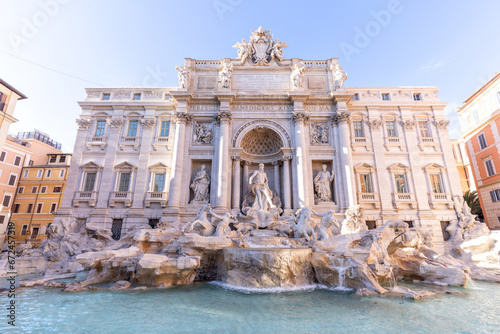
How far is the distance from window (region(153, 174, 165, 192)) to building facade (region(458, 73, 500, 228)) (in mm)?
26972

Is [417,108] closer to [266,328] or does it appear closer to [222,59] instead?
[222,59]

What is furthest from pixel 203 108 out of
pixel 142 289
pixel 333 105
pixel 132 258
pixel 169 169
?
pixel 142 289

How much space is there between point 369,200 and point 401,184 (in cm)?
309

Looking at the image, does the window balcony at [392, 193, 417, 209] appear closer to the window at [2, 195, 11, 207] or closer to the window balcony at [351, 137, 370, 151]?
the window balcony at [351, 137, 370, 151]

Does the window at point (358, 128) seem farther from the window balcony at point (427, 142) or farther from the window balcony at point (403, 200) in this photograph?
the window balcony at point (403, 200)

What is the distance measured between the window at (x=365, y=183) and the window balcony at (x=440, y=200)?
168 inches

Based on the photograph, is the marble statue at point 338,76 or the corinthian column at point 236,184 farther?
the marble statue at point 338,76

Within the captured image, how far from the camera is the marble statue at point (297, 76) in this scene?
18.4 metres

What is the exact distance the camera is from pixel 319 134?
60.6 feet

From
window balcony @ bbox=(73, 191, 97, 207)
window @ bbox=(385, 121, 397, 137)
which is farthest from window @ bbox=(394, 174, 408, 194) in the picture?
window balcony @ bbox=(73, 191, 97, 207)

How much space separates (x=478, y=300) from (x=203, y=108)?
59.5 ft

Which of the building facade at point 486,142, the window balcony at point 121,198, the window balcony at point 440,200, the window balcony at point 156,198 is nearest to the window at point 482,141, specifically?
the building facade at point 486,142

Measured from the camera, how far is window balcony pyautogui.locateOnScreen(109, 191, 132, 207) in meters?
17.0

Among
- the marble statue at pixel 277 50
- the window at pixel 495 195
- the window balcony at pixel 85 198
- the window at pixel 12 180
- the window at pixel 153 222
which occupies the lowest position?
the window at pixel 153 222
